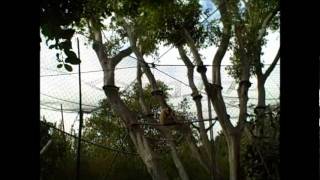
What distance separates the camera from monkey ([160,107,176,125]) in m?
4.52

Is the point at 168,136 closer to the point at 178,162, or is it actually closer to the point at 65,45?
the point at 178,162

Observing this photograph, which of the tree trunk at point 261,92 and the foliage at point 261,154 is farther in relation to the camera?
the tree trunk at point 261,92

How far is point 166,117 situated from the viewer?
4.59 metres

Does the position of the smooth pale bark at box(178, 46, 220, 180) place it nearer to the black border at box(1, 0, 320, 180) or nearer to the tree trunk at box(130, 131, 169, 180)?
the tree trunk at box(130, 131, 169, 180)

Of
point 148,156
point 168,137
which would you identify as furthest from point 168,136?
point 148,156

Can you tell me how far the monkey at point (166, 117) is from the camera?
14.8 ft

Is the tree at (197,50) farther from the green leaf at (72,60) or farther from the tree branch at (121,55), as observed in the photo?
the green leaf at (72,60)
